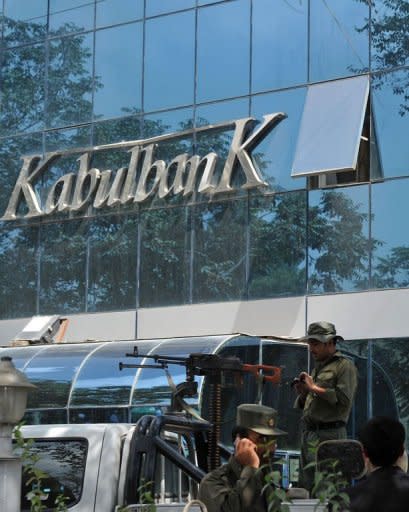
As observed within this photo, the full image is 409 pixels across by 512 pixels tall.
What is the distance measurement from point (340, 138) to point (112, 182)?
4.52m

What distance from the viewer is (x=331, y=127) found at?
20.8m

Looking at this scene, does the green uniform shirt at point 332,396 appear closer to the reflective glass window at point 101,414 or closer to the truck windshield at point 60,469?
the truck windshield at point 60,469

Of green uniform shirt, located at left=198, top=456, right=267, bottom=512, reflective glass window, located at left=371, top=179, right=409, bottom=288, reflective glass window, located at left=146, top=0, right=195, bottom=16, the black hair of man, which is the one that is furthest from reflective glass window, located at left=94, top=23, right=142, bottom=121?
the black hair of man

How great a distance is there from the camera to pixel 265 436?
7559mm

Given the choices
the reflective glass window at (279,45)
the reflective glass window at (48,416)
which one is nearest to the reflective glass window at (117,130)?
the reflective glass window at (279,45)

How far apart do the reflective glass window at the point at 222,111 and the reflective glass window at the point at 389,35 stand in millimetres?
2250

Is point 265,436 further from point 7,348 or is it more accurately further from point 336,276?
point 7,348

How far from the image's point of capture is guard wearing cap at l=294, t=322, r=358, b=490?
31.3ft

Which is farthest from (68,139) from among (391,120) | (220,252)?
(391,120)

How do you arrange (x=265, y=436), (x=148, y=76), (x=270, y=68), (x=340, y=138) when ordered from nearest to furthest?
(x=265, y=436) < (x=340, y=138) < (x=270, y=68) < (x=148, y=76)

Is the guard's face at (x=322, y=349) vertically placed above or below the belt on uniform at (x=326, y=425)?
above

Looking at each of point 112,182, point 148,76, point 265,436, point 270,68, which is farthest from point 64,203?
point 265,436

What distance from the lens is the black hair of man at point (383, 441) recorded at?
5.68m

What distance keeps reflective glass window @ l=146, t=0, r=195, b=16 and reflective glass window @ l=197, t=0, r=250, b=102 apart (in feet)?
1.43
